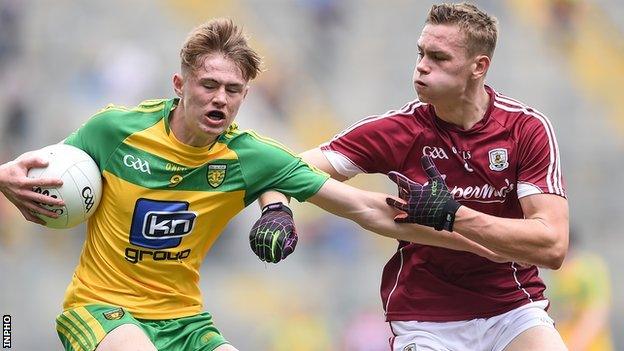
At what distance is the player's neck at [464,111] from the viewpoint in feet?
17.8

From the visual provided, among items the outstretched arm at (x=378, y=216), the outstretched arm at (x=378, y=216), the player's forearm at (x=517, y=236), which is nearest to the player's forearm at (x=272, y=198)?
the outstretched arm at (x=378, y=216)

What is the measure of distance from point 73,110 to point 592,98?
627cm

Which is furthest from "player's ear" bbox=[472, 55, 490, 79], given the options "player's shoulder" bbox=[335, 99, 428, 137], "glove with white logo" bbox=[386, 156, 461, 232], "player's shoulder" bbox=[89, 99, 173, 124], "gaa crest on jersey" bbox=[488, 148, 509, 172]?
"player's shoulder" bbox=[89, 99, 173, 124]

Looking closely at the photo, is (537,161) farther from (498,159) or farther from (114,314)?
(114,314)

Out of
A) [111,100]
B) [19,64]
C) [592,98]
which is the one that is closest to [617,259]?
[592,98]

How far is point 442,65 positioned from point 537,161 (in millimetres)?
682

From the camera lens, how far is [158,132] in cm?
500

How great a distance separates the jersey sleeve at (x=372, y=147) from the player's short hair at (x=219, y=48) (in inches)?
29.0

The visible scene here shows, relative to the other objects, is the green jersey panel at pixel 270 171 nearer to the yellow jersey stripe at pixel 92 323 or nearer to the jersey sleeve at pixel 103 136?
the jersey sleeve at pixel 103 136

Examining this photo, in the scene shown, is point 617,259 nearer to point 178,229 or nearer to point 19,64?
point 19,64

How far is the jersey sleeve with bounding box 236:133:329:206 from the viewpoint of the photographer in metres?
5.00

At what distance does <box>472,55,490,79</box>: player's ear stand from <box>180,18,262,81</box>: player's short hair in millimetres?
1173

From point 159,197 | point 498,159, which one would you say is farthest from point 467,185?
point 159,197

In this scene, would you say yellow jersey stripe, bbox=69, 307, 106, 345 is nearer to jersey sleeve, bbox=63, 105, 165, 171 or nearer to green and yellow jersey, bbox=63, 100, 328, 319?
green and yellow jersey, bbox=63, 100, 328, 319
